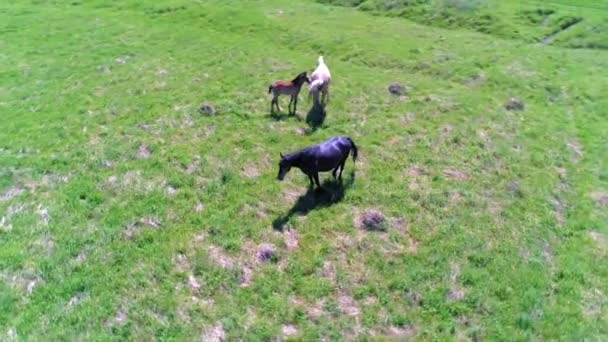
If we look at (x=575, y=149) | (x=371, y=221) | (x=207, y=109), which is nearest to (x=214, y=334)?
(x=371, y=221)

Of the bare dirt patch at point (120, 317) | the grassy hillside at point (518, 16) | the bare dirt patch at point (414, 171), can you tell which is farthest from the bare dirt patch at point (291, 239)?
the grassy hillside at point (518, 16)

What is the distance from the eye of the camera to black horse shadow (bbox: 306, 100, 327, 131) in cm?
2122

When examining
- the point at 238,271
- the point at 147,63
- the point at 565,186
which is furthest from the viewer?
the point at 147,63

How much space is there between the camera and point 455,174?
58.9ft

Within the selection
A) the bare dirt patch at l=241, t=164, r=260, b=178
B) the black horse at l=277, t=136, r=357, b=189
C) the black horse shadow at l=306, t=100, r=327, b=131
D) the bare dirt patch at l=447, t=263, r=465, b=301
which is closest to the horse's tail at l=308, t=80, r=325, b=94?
the black horse shadow at l=306, t=100, r=327, b=131

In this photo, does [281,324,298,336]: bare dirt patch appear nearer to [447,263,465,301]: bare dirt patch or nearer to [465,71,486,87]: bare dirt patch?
[447,263,465,301]: bare dirt patch

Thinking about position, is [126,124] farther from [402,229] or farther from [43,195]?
[402,229]

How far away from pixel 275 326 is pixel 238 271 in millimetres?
2098

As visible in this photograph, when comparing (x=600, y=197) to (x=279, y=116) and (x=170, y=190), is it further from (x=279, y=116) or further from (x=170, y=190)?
(x=170, y=190)

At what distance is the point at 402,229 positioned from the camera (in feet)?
48.6

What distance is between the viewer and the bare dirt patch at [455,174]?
1772 cm

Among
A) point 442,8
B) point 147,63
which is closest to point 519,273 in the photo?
point 147,63

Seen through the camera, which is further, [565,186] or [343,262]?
[565,186]

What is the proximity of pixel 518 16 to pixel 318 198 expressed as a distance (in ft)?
116
